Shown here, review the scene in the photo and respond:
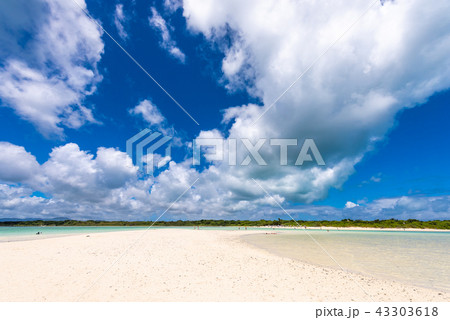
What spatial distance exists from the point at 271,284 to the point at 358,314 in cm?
344

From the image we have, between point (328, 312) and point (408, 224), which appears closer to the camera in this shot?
point (328, 312)

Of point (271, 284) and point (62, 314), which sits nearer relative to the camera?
point (62, 314)

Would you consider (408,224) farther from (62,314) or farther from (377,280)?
(62,314)

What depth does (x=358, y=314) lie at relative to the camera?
675cm

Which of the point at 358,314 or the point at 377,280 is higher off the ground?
the point at 358,314

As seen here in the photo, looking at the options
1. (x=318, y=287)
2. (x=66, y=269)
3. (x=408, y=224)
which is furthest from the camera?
(x=408, y=224)

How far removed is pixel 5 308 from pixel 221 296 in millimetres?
6945

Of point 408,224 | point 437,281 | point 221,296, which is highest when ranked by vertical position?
point 221,296

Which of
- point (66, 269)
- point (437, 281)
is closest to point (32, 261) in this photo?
point (66, 269)

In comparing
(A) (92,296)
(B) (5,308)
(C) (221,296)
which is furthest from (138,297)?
(B) (5,308)

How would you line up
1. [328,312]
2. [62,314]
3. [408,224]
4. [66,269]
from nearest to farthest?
[62,314] < [328,312] < [66,269] < [408,224]

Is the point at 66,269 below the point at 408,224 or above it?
above

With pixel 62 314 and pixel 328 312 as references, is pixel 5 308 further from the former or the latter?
pixel 328 312

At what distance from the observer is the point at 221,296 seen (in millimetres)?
7883
